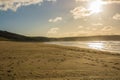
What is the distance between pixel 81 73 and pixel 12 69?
175 inches

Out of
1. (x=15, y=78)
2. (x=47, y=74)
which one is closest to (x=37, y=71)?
(x=47, y=74)

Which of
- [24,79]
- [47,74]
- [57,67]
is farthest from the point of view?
[57,67]

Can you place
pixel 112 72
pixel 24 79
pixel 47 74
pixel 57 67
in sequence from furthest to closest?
1. pixel 57 67
2. pixel 112 72
3. pixel 47 74
4. pixel 24 79

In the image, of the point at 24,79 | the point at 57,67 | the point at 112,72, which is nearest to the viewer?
the point at 24,79

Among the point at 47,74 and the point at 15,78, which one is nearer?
the point at 15,78

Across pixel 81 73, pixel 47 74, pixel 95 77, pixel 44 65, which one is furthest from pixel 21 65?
pixel 95 77

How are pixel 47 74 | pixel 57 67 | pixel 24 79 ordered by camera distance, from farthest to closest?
pixel 57 67
pixel 47 74
pixel 24 79

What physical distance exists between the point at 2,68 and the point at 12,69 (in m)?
0.78

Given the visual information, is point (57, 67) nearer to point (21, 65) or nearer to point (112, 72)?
point (21, 65)

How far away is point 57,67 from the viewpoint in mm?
17938

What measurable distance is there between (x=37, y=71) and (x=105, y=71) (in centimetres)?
442

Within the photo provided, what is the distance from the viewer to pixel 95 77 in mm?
14602

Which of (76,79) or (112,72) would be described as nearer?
(76,79)

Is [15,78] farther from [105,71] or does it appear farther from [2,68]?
[105,71]
